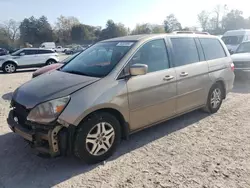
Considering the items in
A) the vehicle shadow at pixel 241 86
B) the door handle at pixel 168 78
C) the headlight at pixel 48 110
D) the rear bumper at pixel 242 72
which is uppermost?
the door handle at pixel 168 78

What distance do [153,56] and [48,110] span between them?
75.4 inches

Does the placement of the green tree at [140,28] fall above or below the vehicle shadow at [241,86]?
above

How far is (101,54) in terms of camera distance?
3975 mm

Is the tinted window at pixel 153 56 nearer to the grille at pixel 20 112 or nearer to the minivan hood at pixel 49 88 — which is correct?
the minivan hood at pixel 49 88

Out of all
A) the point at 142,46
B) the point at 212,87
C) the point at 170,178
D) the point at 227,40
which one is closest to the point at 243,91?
the point at 212,87

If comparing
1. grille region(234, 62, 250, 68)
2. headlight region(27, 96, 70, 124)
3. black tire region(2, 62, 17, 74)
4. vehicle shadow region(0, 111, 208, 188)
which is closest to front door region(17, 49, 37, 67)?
black tire region(2, 62, 17, 74)

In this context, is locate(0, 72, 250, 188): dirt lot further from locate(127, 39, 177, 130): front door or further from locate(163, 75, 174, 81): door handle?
locate(163, 75, 174, 81): door handle

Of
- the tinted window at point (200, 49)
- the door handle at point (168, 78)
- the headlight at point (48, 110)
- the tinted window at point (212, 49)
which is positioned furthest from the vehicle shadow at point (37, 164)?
the tinted window at point (212, 49)

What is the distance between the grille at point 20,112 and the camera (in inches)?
122

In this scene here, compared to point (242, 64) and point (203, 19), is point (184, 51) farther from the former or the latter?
point (203, 19)

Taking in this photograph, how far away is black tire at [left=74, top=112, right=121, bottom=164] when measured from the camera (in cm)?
299

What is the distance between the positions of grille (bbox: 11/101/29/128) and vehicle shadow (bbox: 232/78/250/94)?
6.29 metres

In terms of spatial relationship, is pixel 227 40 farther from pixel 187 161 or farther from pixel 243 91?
pixel 187 161

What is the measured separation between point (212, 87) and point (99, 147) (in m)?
2.96
